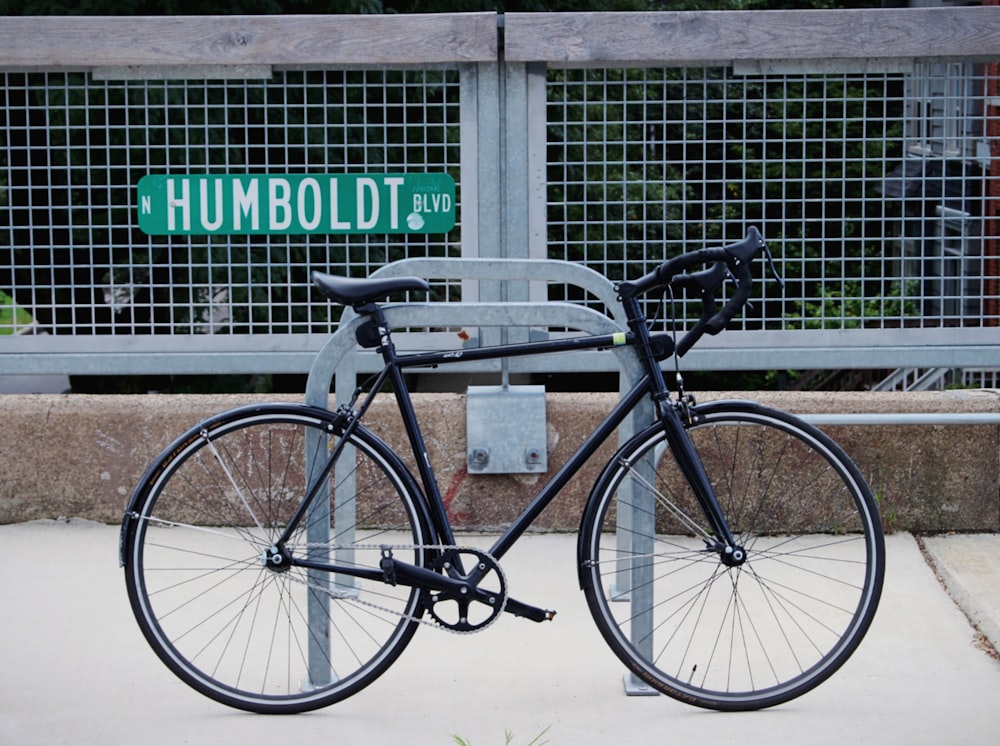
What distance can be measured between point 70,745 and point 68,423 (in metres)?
2.12

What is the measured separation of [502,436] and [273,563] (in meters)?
1.83

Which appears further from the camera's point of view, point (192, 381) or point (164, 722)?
point (192, 381)

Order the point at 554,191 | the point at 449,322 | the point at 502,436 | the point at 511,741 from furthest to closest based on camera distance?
the point at 554,191 → the point at 502,436 → the point at 449,322 → the point at 511,741

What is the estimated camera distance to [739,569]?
13.3 ft

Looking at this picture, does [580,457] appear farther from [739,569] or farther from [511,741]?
[511,741]

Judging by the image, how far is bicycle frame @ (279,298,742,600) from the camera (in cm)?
392

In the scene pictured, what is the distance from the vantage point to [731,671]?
440 cm

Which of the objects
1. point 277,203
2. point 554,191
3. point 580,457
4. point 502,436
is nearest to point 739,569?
point 580,457

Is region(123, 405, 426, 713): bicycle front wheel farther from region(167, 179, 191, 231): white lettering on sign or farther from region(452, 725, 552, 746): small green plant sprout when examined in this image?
region(167, 179, 191, 231): white lettering on sign

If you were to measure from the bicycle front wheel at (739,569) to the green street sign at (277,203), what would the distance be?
139 cm

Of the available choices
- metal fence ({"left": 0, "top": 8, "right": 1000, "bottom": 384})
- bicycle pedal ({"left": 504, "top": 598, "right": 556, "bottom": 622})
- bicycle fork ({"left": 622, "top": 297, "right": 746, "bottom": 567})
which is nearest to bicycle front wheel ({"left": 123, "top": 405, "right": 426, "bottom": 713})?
bicycle pedal ({"left": 504, "top": 598, "right": 556, "bottom": 622})

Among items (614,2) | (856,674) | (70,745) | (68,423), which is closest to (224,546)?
(68,423)

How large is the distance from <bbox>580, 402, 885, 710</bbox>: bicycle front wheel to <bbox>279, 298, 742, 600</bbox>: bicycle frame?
Answer: 0.07 m

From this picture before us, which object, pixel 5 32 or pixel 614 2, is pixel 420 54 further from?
pixel 614 2
